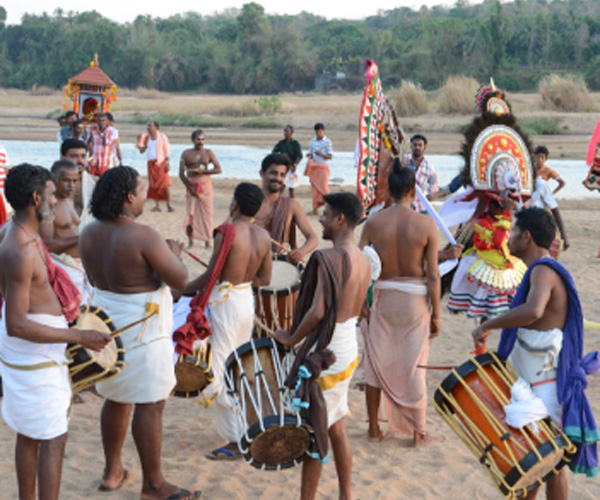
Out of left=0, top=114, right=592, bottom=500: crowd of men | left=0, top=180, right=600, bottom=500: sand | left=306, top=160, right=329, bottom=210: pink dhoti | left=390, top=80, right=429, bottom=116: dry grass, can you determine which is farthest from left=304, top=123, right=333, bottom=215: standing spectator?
left=390, top=80, right=429, bottom=116: dry grass

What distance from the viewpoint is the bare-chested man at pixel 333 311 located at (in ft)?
13.5

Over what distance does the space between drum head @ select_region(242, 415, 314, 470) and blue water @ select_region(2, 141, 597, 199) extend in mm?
16053

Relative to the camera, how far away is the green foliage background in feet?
178

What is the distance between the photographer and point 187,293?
488 centimetres

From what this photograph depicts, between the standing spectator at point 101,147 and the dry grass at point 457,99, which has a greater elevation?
the dry grass at point 457,99

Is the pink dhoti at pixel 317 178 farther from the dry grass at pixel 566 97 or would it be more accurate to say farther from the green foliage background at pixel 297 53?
the green foliage background at pixel 297 53

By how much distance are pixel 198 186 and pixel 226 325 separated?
7.28 metres

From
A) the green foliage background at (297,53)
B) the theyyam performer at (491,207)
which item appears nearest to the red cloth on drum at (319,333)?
the theyyam performer at (491,207)

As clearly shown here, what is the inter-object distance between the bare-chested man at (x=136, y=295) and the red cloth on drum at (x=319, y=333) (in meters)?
0.72

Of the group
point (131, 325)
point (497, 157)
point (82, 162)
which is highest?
point (497, 157)

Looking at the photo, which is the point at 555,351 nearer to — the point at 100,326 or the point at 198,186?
the point at 100,326

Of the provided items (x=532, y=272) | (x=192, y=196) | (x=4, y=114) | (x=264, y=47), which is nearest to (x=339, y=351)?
(x=532, y=272)

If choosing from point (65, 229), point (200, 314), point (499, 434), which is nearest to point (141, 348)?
point (200, 314)

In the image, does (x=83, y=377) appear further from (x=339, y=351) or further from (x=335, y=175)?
(x=335, y=175)
